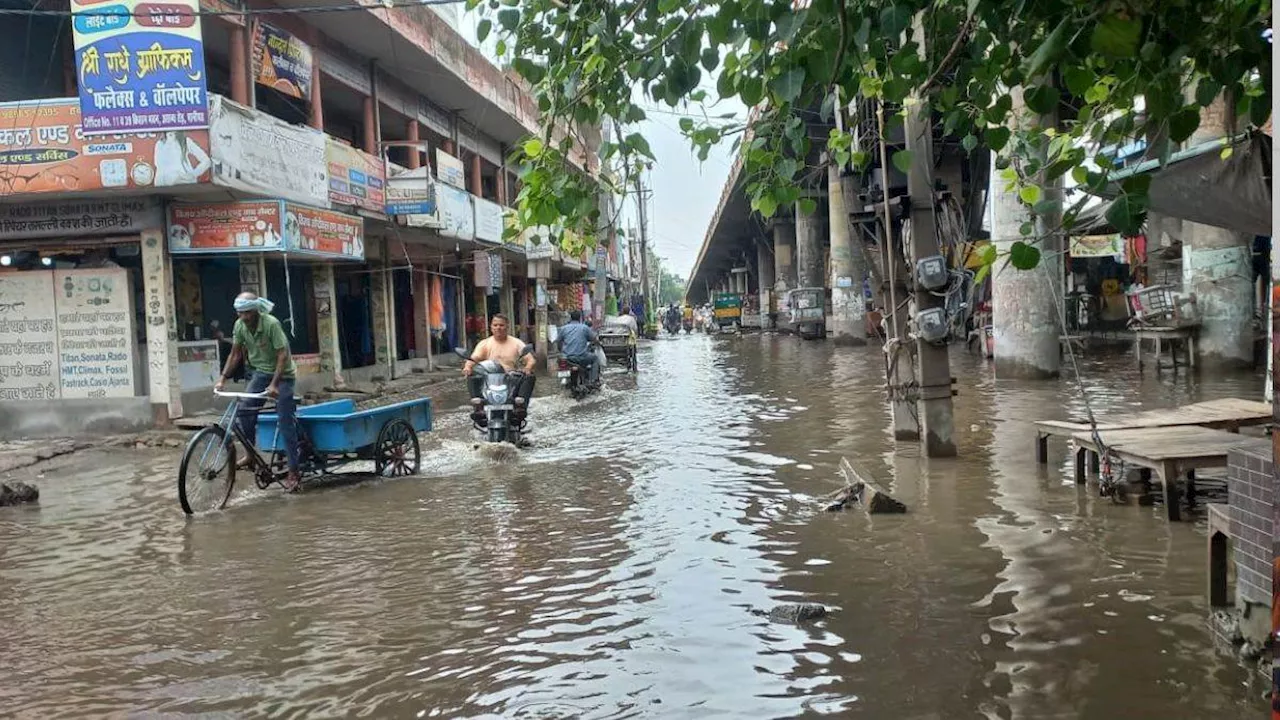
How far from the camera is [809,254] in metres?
41.9

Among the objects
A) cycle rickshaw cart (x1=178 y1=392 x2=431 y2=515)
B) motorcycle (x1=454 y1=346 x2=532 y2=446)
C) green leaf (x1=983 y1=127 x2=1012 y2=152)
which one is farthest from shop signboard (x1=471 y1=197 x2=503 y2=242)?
green leaf (x1=983 y1=127 x2=1012 y2=152)

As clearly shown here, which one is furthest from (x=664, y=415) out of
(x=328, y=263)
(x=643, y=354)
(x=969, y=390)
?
(x=643, y=354)

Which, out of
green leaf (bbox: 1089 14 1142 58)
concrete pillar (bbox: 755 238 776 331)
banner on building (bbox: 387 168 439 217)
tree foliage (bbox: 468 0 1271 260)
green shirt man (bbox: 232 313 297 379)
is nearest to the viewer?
green leaf (bbox: 1089 14 1142 58)

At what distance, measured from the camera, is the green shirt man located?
810 cm

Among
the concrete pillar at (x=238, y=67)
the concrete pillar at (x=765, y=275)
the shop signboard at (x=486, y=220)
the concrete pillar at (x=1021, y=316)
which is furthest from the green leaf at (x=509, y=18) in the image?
the concrete pillar at (x=765, y=275)

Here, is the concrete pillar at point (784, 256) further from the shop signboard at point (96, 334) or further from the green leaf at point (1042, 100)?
the green leaf at point (1042, 100)

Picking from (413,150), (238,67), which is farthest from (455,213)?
(238,67)

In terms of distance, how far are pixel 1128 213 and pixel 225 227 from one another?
1279 centimetres

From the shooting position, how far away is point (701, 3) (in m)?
4.01

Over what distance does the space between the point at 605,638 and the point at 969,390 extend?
1192 centimetres

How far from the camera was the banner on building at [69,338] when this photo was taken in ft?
43.3

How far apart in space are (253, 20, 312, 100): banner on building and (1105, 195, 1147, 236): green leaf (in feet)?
48.2

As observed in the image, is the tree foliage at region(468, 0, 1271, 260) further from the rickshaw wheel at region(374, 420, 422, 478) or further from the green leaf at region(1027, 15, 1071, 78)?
the rickshaw wheel at region(374, 420, 422, 478)

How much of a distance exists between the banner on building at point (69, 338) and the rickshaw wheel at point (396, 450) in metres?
6.15
